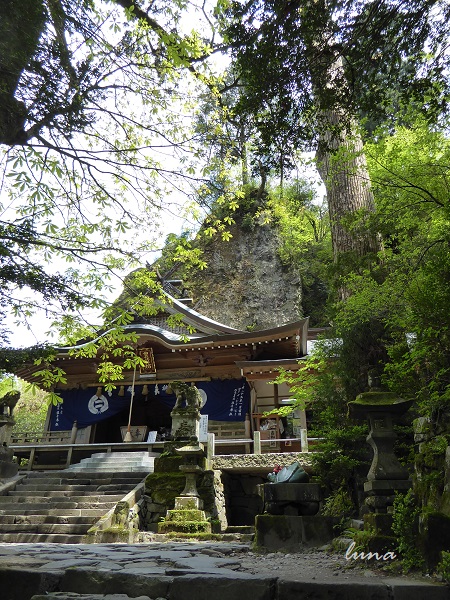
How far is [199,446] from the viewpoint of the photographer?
1014cm

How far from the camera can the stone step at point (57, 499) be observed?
9.93 meters

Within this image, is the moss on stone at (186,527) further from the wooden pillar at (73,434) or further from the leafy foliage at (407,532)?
the wooden pillar at (73,434)

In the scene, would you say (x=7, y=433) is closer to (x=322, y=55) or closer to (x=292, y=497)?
(x=292, y=497)

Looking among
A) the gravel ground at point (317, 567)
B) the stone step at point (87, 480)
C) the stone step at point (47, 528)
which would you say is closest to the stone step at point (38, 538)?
the stone step at point (47, 528)

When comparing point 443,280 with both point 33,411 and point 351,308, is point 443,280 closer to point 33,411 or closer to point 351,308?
point 351,308

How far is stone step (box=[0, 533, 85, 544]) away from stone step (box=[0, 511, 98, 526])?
511 mm

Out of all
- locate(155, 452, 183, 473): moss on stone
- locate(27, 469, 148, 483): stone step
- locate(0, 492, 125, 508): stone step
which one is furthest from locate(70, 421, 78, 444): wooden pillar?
locate(155, 452, 183, 473): moss on stone

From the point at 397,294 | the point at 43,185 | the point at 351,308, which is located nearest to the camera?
the point at 43,185

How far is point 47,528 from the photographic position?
28.7ft

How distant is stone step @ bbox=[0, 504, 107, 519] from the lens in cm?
928

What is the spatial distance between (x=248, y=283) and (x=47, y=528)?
20.7 metres

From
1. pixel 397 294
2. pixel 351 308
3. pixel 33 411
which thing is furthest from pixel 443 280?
pixel 33 411

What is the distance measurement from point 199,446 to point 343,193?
677 cm

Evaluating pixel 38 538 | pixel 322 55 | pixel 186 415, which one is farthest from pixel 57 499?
pixel 322 55
